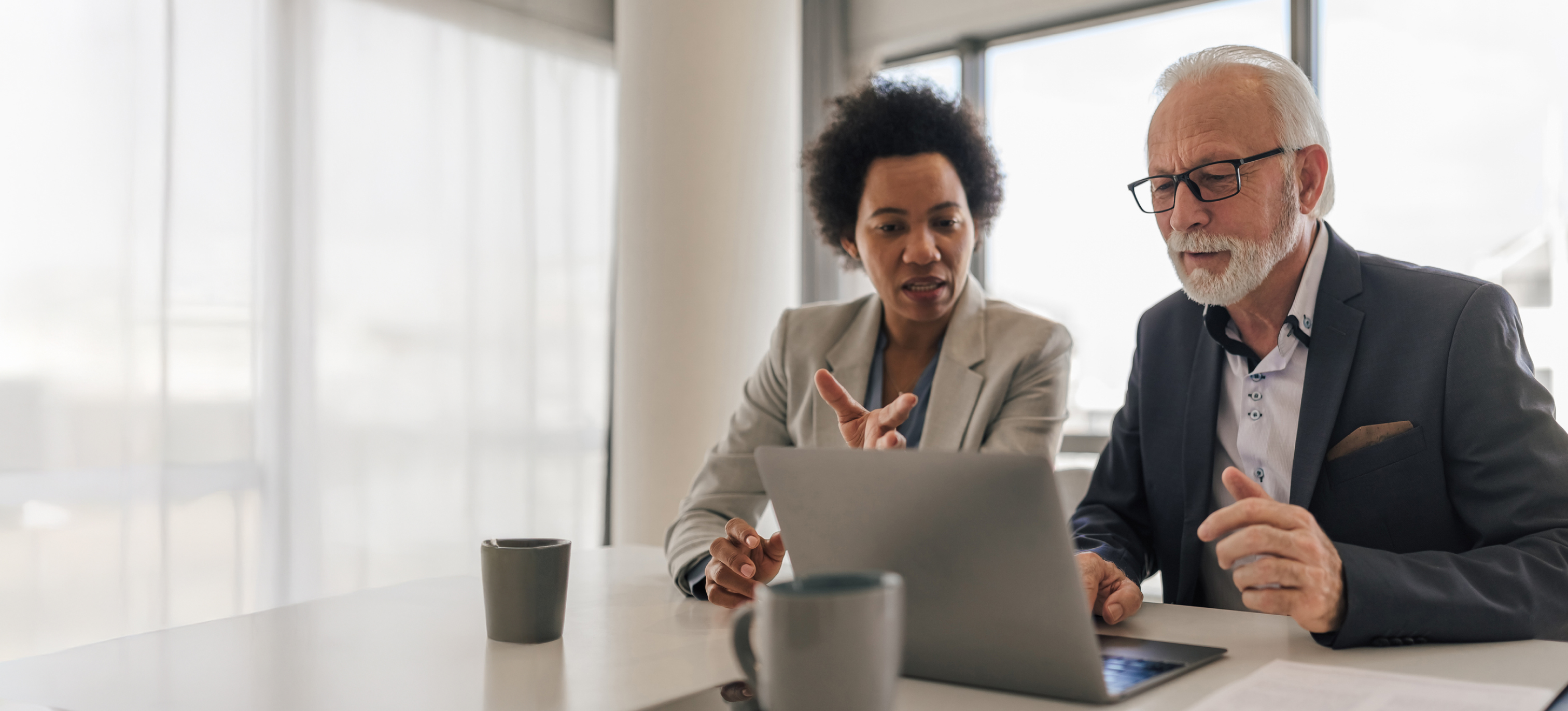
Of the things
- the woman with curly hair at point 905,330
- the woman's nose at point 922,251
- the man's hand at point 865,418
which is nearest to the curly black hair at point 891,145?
the woman with curly hair at point 905,330

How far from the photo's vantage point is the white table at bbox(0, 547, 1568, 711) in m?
0.83

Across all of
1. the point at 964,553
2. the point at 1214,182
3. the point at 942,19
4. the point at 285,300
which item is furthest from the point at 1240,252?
the point at 942,19

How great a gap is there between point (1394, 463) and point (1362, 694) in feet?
2.09

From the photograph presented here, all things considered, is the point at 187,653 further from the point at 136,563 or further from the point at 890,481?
the point at 136,563

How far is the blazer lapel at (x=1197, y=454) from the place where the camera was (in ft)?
4.90

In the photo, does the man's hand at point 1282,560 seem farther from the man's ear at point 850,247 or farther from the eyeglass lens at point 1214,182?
the man's ear at point 850,247

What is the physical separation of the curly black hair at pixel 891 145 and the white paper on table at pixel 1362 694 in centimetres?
146

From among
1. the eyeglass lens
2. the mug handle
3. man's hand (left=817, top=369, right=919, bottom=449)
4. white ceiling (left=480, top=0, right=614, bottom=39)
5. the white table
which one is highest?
white ceiling (left=480, top=0, right=614, bottom=39)

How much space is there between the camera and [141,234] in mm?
2857

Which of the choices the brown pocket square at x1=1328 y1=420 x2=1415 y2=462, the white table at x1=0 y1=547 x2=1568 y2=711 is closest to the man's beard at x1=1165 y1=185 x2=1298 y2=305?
the brown pocket square at x1=1328 y1=420 x2=1415 y2=462

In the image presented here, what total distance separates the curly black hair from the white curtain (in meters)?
1.71

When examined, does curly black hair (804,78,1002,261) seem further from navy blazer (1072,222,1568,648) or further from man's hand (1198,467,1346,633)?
man's hand (1198,467,1346,633)

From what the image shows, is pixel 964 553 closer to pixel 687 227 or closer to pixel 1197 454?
pixel 1197 454

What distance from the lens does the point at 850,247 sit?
241cm
